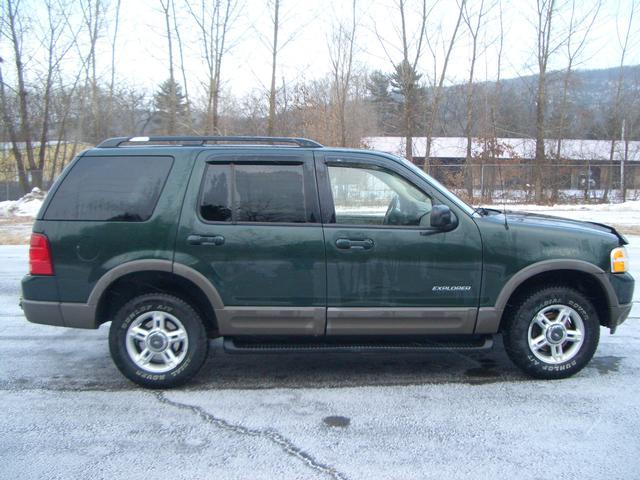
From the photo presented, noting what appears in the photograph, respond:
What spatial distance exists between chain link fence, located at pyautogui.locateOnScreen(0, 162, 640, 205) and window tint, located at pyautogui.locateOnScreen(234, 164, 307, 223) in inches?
888

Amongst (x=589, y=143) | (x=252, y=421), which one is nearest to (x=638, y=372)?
(x=252, y=421)

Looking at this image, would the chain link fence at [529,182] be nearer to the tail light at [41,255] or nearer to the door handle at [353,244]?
the door handle at [353,244]

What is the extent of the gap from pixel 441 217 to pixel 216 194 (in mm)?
1798

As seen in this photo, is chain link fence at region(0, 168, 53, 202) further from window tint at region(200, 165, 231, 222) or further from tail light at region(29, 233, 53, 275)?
window tint at region(200, 165, 231, 222)

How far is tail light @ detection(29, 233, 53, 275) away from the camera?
4.20 meters

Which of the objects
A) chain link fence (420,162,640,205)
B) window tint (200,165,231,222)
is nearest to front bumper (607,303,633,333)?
window tint (200,165,231,222)

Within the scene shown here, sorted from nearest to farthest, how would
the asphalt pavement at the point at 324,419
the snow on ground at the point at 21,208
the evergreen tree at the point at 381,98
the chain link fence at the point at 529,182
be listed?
1. the asphalt pavement at the point at 324,419
2. the snow on ground at the point at 21,208
3. the chain link fence at the point at 529,182
4. the evergreen tree at the point at 381,98

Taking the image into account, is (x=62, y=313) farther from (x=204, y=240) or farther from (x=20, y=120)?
(x=20, y=120)

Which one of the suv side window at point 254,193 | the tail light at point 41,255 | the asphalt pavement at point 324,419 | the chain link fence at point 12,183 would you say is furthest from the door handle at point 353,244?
the chain link fence at point 12,183

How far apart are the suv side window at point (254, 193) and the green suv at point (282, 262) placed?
0.04 ft

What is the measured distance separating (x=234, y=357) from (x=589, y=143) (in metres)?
36.0

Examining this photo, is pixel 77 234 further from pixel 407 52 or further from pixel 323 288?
pixel 407 52

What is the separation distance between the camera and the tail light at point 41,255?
4.20m

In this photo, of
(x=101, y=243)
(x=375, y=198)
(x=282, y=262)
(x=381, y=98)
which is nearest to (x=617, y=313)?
(x=375, y=198)
